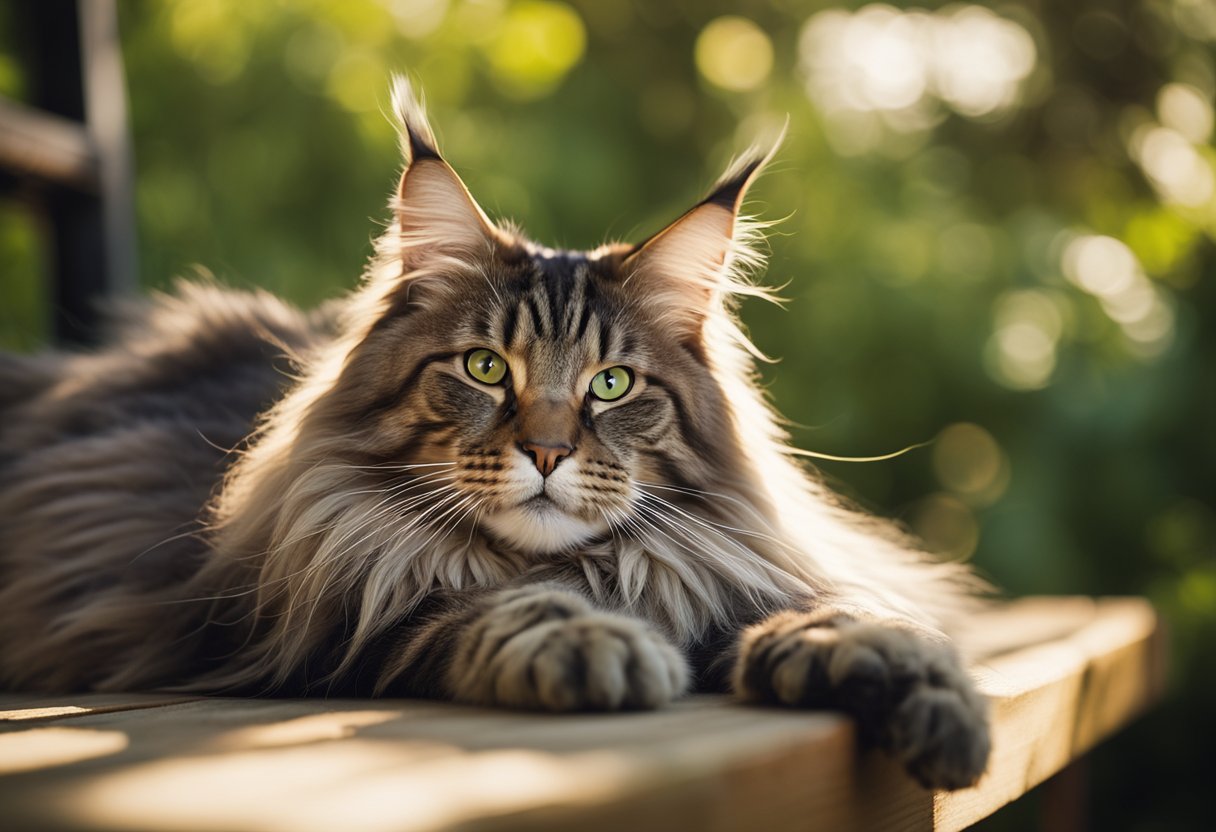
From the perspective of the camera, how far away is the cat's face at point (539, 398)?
1528mm

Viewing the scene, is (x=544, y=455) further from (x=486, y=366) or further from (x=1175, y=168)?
(x=1175, y=168)

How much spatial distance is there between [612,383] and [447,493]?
0.31 meters

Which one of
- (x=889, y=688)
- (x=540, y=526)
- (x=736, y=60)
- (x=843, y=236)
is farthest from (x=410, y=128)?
(x=736, y=60)

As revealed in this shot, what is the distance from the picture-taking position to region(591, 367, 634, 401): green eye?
65.8 inches

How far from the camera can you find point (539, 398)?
159 centimetres

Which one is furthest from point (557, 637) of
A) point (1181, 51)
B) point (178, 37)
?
point (1181, 51)

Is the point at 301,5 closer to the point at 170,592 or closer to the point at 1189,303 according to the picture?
the point at 170,592

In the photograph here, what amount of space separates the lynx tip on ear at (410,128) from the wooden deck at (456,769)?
84 centimetres

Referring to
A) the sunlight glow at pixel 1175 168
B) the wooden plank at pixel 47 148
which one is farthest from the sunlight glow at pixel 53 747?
the sunlight glow at pixel 1175 168

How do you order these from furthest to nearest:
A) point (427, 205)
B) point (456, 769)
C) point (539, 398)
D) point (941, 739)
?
1. point (427, 205)
2. point (539, 398)
3. point (941, 739)
4. point (456, 769)

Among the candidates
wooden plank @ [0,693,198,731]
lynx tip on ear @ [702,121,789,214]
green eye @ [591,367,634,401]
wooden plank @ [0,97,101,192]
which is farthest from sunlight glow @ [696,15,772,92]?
wooden plank @ [0,693,198,731]

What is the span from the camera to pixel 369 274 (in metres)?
1.91

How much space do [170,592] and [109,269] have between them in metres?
1.40

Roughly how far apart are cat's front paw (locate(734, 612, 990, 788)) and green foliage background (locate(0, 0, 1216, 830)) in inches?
100
